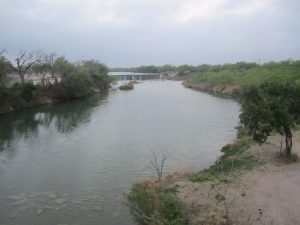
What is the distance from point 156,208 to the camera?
39.3 feet

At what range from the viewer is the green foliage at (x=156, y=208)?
11.4 metres

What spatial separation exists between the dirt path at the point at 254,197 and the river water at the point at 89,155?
8.32 ft

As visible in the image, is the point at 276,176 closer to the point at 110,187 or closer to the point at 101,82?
the point at 110,187

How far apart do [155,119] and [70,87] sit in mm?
24602

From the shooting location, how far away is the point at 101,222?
13086mm

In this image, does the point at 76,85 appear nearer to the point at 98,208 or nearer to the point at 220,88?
the point at 220,88

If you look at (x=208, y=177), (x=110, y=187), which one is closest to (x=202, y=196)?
(x=208, y=177)

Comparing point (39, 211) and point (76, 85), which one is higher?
point (76, 85)

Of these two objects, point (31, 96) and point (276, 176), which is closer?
point (276, 176)

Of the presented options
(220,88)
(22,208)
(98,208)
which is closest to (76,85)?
(220,88)

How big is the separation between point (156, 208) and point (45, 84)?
47566mm

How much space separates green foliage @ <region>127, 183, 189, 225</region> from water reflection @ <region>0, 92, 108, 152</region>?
49.5 ft

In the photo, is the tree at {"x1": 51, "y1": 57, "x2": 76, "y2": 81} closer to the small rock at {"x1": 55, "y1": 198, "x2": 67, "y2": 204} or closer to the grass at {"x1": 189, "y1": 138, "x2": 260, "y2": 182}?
the grass at {"x1": 189, "y1": 138, "x2": 260, "y2": 182}

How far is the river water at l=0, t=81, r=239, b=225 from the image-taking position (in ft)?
47.3
